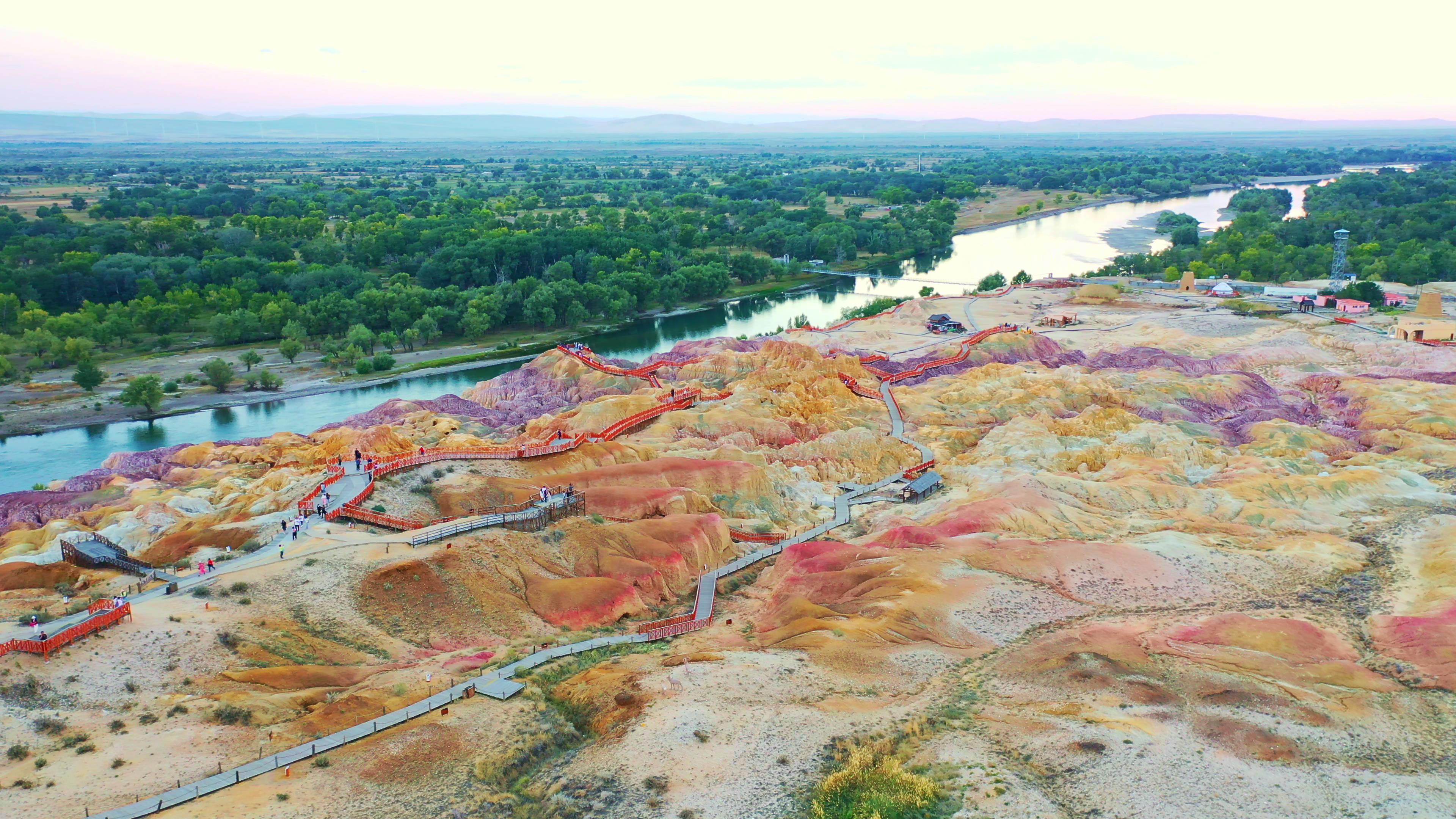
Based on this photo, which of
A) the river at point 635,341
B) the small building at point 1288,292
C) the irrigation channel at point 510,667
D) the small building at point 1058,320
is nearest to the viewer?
the irrigation channel at point 510,667

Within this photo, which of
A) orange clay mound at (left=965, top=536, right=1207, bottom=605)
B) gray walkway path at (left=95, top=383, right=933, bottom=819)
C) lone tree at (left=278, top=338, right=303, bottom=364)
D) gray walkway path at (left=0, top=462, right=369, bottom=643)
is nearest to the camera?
gray walkway path at (left=95, top=383, right=933, bottom=819)

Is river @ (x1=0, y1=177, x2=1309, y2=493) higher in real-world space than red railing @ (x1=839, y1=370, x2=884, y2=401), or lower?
lower

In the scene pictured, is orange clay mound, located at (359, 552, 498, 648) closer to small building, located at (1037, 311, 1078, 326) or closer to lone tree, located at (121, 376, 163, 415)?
lone tree, located at (121, 376, 163, 415)

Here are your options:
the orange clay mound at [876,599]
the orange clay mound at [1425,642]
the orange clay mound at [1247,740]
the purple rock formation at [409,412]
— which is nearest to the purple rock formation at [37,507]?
the purple rock formation at [409,412]

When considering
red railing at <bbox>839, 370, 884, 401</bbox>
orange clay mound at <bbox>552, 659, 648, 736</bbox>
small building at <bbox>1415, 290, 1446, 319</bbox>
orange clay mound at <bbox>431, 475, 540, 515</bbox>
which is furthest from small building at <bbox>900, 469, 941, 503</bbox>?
small building at <bbox>1415, 290, 1446, 319</bbox>

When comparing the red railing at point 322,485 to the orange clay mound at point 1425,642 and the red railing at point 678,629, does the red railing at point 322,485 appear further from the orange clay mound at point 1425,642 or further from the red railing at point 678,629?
the orange clay mound at point 1425,642

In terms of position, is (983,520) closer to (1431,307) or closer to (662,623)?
(662,623)

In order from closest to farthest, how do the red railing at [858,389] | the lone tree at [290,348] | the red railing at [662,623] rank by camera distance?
the red railing at [662,623], the red railing at [858,389], the lone tree at [290,348]

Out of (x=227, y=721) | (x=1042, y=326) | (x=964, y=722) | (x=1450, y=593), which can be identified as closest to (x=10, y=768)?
(x=227, y=721)
